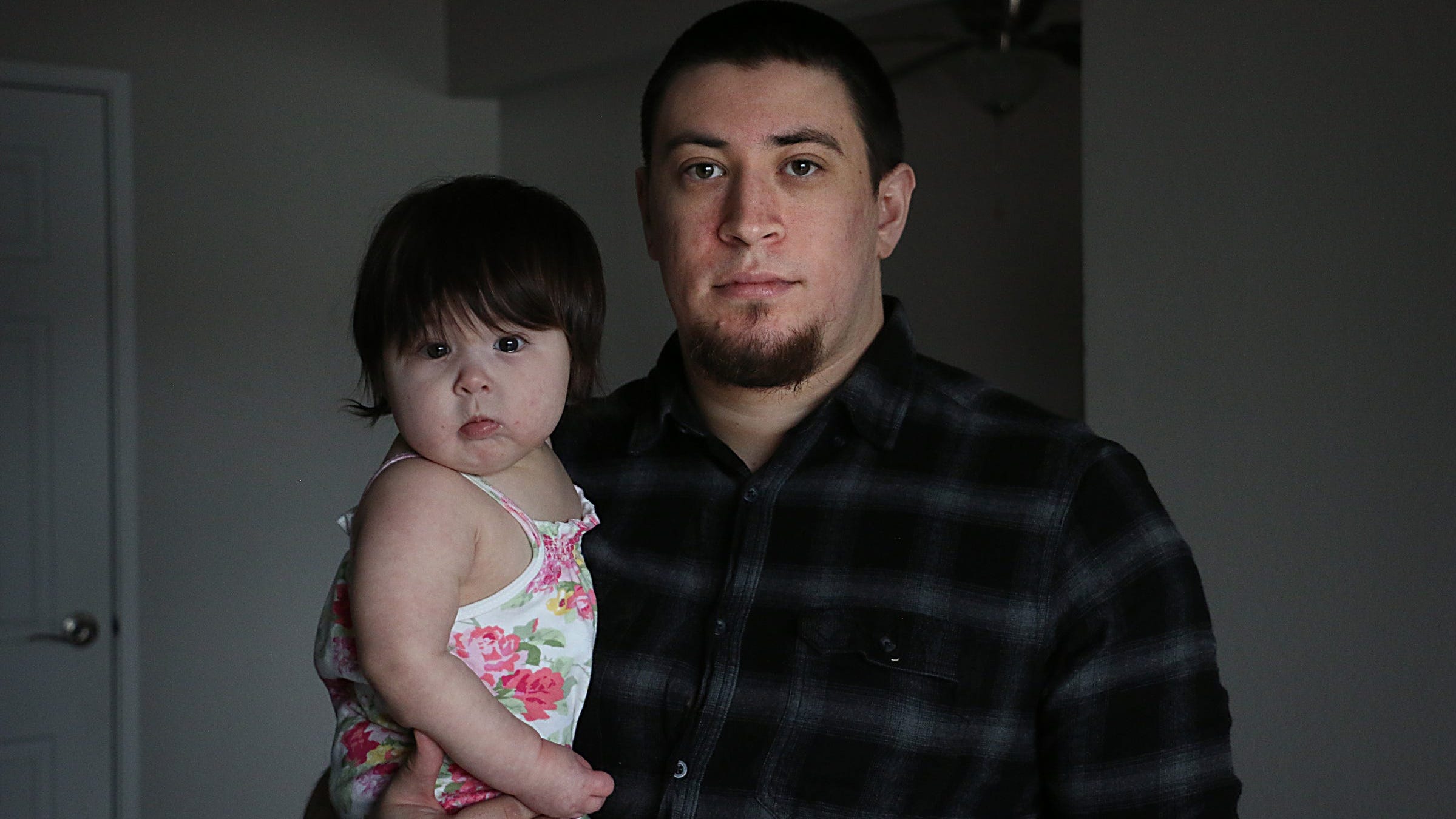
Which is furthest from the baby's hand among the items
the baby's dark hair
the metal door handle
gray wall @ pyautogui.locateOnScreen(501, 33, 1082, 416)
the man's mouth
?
the metal door handle

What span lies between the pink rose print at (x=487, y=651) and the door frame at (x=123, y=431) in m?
2.46

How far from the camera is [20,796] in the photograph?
326 cm

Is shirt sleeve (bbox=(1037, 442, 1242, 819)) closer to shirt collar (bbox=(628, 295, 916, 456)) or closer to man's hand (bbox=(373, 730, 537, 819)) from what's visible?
shirt collar (bbox=(628, 295, 916, 456))

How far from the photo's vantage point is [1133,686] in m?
1.23

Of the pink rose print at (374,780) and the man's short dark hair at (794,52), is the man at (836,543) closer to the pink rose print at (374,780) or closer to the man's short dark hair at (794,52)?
the man's short dark hair at (794,52)

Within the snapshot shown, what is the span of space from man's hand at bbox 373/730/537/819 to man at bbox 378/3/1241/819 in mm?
136

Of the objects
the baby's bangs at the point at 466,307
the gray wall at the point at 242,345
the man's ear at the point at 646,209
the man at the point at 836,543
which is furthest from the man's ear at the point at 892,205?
the gray wall at the point at 242,345

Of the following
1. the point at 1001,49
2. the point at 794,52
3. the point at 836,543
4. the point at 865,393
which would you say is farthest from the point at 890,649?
the point at 1001,49

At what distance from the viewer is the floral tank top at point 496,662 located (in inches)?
50.4

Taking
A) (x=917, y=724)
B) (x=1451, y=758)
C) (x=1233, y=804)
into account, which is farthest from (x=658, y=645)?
(x=1451, y=758)

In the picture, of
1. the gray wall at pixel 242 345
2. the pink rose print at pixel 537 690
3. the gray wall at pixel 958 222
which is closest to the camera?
the pink rose print at pixel 537 690

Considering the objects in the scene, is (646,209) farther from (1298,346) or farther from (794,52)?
(1298,346)

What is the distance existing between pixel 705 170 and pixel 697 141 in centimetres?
3

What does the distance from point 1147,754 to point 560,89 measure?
9.96ft
